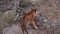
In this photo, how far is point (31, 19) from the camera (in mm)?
5746

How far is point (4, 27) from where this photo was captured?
6152mm

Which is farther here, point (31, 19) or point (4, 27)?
point (4, 27)

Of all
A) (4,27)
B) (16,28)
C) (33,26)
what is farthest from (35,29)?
(4,27)

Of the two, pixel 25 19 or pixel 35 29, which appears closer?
pixel 25 19

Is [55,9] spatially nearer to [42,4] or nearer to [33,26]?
[42,4]

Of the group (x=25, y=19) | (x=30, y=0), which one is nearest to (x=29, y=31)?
(x=25, y=19)

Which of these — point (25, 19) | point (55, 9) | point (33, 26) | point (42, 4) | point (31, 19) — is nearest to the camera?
point (25, 19)

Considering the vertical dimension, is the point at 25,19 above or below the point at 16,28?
above

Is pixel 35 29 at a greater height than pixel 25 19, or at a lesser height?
lesser

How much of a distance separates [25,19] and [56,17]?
5.17 feet

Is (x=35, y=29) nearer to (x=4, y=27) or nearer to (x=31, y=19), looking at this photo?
(x=31, y=19)

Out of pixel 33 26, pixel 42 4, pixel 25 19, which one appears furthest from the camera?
pixel 42 4

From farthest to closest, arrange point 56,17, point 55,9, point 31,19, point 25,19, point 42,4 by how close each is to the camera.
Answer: point 42,4 < point 55,9 < point 56,17 < point 31,19 < point 25,19

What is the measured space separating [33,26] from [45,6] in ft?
5.41
